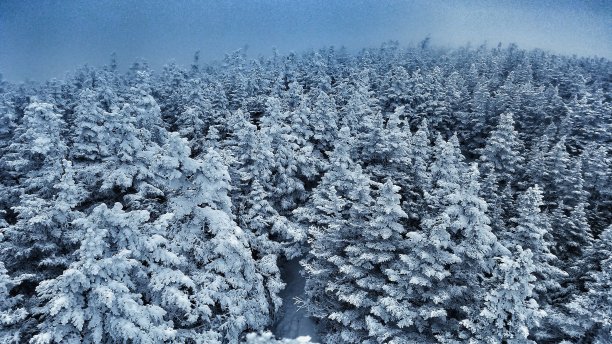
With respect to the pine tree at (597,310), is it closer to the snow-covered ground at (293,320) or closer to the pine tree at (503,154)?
the snow-covered ground at (293,320)

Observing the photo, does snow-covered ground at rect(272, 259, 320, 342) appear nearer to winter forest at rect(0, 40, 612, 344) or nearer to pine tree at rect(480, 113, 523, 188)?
winter forest at rect(0, 40, 612, 344)

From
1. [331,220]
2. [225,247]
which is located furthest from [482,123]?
[225,247]

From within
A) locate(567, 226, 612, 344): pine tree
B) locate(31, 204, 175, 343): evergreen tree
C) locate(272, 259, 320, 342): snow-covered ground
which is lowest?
locate(272, 259, 320, 342): snow-covered ground

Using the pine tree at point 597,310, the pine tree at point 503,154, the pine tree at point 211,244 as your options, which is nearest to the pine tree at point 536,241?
the pine tree at point 597,310

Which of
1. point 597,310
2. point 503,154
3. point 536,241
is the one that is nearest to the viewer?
point 597,310

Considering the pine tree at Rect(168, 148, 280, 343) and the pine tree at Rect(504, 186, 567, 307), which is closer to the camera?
the pine tree at Rect(168, 148, 280, 343)

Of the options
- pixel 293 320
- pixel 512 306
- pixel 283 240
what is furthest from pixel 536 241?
pixel 283 240

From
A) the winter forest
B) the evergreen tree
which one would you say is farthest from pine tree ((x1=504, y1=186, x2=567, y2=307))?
the evergreen tree

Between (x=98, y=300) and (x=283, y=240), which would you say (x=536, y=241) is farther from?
(x=98, y=300)

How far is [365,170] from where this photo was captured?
29562mm

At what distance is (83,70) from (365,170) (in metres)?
57.1

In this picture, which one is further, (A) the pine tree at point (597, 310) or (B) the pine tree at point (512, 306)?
(A) the pine tree at point (597, 310)

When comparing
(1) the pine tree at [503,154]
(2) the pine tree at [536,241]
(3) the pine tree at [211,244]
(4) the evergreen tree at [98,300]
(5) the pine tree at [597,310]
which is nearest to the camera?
(4) the evergreen tree at [98,300]

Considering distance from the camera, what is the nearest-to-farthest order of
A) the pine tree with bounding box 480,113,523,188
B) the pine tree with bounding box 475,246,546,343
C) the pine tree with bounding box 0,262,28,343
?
the pine tree with bounding box 0,262,28,343 < the pine tree with bounding box 475,246,546,343 < the pine tree with bounding box 480,113,523,188
